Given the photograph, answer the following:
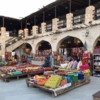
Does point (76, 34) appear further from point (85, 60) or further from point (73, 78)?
point (73, 78)

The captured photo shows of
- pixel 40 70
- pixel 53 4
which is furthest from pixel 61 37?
pixel 40 70

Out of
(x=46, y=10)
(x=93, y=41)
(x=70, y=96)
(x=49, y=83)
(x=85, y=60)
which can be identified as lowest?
(x=70, y=96)

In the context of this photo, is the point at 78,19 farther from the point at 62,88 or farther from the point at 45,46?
the point at 62,88

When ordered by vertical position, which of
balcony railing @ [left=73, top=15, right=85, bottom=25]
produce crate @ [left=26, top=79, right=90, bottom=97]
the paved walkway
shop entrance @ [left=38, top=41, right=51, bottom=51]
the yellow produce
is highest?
balcony railing @ [left=73, top=15, right=85, bottom=25]

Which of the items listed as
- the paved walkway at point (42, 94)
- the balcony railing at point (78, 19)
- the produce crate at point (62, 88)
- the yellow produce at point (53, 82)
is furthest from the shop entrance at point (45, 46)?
the yellow produce at point (53, 82)

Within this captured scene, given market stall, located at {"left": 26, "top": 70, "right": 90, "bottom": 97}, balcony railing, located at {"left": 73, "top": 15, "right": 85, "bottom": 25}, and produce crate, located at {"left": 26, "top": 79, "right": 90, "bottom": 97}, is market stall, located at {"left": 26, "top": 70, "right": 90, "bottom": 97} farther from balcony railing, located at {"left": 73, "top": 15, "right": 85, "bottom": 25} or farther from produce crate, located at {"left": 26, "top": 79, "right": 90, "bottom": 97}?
→ balcony railing, located at {"left": 73, "top": 15, "right": 85, "bottom": 25}

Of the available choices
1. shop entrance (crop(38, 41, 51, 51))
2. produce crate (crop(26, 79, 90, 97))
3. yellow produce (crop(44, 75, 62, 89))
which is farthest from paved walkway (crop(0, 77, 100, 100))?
shop entrance (crop(38, 41, 51, 51))

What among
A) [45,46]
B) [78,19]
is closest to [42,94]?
[78,19]

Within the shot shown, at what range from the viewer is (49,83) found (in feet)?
26.9

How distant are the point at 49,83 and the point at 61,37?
326 inches

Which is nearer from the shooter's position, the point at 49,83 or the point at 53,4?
the point at 49,83

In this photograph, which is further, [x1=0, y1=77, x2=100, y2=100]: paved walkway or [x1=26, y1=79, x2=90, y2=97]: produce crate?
[x1=26, y1=79, x2=90, y2=97]: produce crate

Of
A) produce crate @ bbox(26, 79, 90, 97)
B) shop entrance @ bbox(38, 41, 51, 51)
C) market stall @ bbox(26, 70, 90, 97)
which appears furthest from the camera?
shop entrance @ bbox(38, 41, 51, 51)

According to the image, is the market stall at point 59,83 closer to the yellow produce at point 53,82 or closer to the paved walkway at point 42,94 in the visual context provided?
the yellow produce at point 53,82
